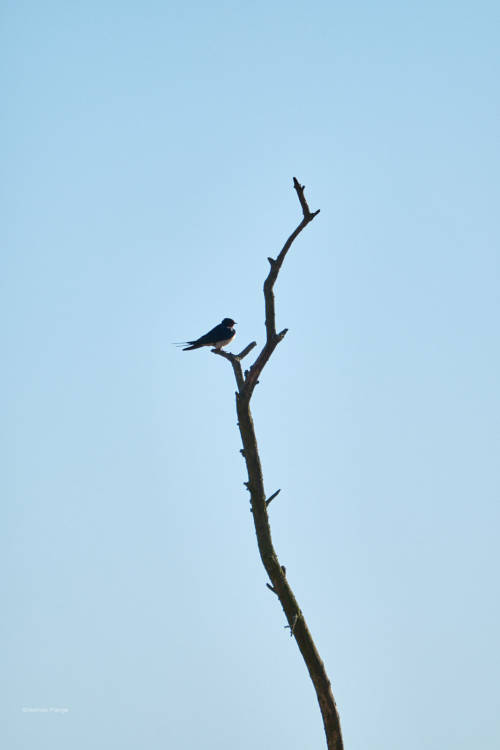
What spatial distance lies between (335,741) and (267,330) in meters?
4.59

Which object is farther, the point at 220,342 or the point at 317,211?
the point at 220,342

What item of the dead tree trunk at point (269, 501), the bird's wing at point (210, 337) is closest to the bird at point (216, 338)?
the bird's wing at point (210, 337)

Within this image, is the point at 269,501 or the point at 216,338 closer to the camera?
the point at 269,501

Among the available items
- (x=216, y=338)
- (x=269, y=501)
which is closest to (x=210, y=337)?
(x=216, y=338)

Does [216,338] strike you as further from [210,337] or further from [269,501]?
[269,501]

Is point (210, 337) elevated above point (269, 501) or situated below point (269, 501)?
above

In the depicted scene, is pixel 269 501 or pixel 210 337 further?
pixel 210 337

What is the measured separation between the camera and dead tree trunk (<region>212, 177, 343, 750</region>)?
35.0ft

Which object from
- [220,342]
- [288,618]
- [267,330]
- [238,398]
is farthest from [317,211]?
[220,342]

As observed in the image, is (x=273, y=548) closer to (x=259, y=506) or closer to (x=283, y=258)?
(x=259, y=506)

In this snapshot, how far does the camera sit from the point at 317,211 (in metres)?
10.7

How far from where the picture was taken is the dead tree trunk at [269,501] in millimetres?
10680

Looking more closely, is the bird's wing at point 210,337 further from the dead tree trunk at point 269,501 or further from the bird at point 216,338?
the dead tree trunk at point 269,501

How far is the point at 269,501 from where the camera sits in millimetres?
10828
